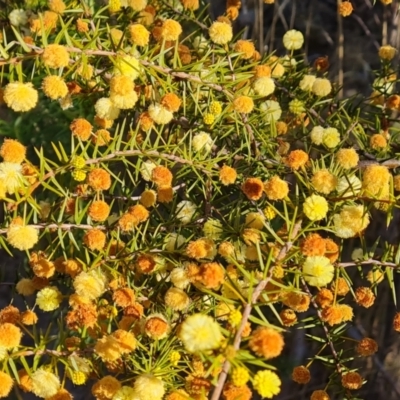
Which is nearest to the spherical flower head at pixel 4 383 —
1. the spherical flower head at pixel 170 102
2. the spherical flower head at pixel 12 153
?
the spherical flower head at pixel 12 153

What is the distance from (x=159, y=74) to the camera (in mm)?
723

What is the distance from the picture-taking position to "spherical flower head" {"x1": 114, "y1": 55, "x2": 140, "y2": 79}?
654 mm

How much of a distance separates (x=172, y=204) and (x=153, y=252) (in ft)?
0.36

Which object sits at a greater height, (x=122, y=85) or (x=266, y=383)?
(x=122, y=85)

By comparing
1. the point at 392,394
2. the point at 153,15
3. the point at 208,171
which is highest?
the point at 153,15

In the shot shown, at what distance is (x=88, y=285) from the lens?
1.98ft

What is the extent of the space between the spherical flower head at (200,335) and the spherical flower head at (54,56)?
32 cm

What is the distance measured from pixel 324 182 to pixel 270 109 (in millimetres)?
241

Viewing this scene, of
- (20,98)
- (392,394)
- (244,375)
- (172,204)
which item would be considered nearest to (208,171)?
(172,204)

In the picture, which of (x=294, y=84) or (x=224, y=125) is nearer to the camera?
(x=224, y=125)

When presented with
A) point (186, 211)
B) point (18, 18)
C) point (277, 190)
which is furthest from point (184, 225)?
point (18, 18)

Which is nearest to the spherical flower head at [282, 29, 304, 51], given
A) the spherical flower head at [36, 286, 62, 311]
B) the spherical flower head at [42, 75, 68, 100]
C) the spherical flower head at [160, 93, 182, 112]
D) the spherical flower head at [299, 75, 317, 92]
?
the spherical flower head at [299, 75, 317, 92]

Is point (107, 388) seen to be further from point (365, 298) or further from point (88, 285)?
point (365, 298)

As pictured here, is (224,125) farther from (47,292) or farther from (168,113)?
(47,292)
